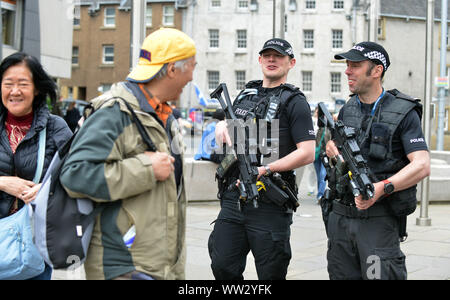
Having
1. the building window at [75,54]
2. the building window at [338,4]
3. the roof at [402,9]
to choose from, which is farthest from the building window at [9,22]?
the building window at [75,54]

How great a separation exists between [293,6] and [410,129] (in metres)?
42.4

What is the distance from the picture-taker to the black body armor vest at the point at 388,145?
377 cm

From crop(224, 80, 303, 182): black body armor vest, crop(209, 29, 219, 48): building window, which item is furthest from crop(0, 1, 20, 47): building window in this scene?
crop(209, 29, 219, 48): building window

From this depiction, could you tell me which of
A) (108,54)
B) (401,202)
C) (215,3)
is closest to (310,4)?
(215,3)

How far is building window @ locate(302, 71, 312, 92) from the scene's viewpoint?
153ft

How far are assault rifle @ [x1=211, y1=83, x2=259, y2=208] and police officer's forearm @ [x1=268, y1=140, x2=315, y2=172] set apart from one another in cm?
15

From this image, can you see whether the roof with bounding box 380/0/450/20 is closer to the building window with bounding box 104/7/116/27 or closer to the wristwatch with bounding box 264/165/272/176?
the building window with bounding box 104/7/116/27

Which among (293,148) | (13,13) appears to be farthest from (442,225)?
(13,13)

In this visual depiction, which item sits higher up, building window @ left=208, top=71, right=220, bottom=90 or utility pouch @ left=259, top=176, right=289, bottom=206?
building window @ left=208, top=71, right=220, bottom=90

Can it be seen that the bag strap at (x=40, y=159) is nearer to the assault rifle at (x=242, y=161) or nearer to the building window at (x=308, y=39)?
the assault rifle at (x=242, y=161)

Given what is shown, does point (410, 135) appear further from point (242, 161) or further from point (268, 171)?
point (242, 161)

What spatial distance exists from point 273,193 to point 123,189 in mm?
1760

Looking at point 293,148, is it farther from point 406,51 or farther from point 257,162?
point 406,51

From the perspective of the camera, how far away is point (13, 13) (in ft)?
65.0
